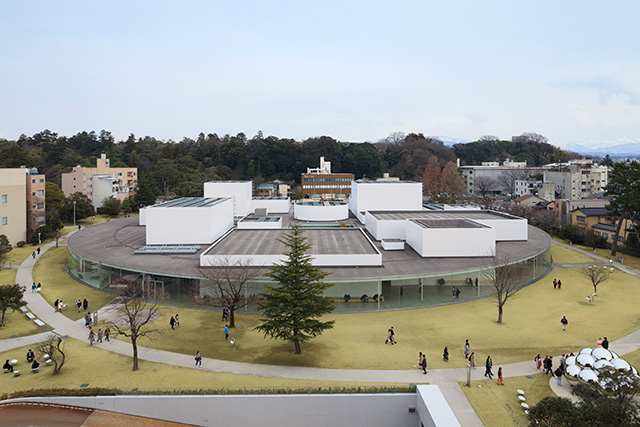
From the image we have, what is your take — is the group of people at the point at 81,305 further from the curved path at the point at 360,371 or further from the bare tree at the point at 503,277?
the bare tree at the point at 503,277

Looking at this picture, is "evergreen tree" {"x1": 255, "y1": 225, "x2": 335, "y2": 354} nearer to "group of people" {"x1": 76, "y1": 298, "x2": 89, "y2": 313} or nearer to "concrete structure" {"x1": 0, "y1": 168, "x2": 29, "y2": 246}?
"group of people" {"x1": 76, "y1": 298, "x2": 89, "y2": 313}

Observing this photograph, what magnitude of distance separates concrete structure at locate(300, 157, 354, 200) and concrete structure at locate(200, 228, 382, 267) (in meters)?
47.3

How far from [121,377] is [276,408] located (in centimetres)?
723

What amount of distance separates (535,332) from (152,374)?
65.7 ft

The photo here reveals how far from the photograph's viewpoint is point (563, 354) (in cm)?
1952

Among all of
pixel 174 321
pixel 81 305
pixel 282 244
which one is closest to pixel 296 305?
pixel 174 321

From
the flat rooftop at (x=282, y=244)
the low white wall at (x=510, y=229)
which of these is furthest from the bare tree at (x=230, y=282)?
the low white wall at (x=510, y=229)

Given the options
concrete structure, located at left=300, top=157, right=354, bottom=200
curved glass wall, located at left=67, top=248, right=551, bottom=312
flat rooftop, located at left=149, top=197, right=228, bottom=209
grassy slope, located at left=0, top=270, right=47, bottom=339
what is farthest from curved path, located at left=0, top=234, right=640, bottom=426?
concrete structure, located at left=300, top=157, right=354, bottom=200

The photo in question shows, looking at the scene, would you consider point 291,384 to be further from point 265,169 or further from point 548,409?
point 265,169

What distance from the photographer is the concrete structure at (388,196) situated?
52.6 m

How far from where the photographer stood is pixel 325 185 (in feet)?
283

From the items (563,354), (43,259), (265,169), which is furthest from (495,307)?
(265,169)

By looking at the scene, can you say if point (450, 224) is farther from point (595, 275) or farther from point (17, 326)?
point (17, 326)

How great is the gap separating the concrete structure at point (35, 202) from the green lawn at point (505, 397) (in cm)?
5243
